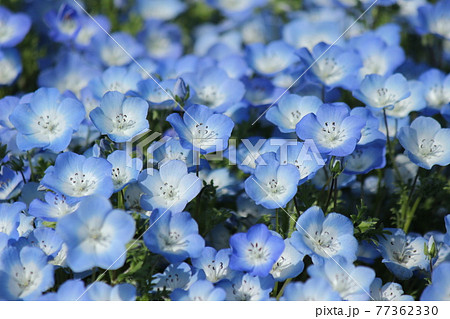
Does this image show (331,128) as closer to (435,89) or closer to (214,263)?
(214,263)

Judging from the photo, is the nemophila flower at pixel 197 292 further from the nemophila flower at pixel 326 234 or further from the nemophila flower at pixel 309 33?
the nemophila flower at pixel 309 33

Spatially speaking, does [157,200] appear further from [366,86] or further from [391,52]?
[391,52]

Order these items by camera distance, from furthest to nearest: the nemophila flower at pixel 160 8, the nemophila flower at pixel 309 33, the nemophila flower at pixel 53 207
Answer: the nemophila flower at pixel 160 8 < the nemophila flower at pixel 309 33 < the nemophila flower at pixel 53 207

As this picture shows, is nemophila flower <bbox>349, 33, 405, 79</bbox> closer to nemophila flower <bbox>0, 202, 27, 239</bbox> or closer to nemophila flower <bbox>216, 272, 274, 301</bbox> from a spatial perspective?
nemophila flower <bbox>216, 272, 274, 301</bbox>

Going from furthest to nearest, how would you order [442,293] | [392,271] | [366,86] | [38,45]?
1. [38,45]
2. [366,86]
3. [392,271]
4. [442,293]

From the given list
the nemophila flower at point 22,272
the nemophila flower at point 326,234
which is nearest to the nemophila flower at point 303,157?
the nemophila flower at point 326,234

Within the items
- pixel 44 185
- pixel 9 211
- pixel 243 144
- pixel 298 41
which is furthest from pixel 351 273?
pixel 298 41
